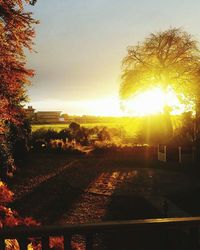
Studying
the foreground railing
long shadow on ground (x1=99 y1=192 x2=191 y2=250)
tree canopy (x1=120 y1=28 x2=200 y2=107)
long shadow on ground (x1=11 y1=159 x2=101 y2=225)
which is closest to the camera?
the foreground railing

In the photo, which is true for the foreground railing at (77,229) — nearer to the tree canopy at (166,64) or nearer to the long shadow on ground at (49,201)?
the long shadow on ground at (49,201)

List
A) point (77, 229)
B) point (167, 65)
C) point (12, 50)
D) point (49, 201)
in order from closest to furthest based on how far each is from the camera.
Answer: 1. point (77, 229)
2. point (12, 50)
3. point (49, 201)
4. point (167, 65)

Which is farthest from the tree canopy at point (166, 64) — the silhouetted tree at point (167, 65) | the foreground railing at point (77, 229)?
the foreground railing at point (77, 229)

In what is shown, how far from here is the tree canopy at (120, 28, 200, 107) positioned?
3366cm

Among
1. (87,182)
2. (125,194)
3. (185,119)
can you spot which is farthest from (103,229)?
(185,119)

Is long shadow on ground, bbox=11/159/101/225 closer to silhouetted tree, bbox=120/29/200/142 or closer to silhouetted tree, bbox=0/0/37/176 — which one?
silhouetted tree, bbox=0/0/37/176

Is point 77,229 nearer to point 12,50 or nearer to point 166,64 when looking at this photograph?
point 12,50

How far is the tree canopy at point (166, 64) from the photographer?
33.7m

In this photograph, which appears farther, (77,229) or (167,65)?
(167,65)

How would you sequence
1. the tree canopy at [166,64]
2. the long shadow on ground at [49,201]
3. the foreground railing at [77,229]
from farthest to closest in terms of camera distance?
the tree canopy at [166,64]
the long shadow on ground at [49,201]
the foreground railing at [77,229]

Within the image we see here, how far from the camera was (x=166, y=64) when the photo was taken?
34.1m

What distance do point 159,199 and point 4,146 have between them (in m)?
6.75

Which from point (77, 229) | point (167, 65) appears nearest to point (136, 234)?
point (77, 229)

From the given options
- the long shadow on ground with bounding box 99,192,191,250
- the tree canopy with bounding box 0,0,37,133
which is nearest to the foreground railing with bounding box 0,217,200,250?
the long shadow on ground with bounding box 99,192,191,250
